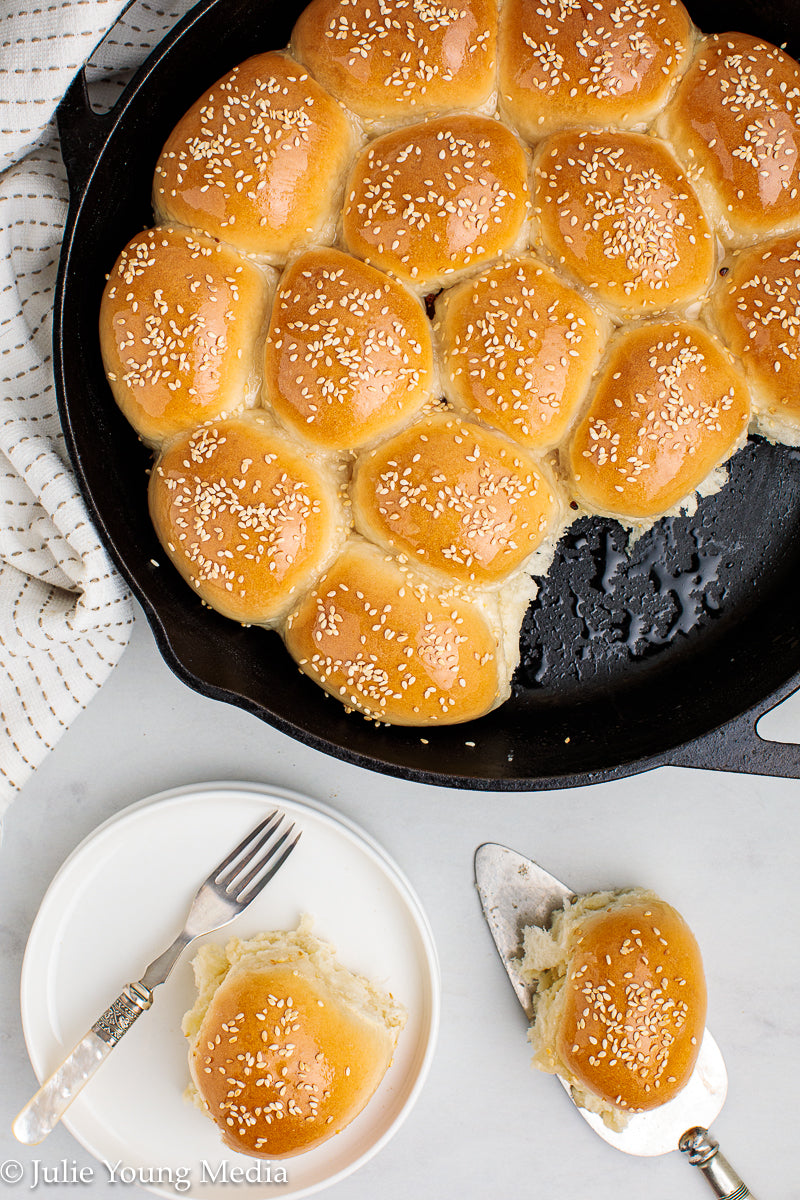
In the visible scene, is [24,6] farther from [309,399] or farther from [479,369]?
[479,369]

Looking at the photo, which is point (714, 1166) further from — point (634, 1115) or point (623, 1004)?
point (623, 1004)

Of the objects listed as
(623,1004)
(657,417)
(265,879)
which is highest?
(657,417)

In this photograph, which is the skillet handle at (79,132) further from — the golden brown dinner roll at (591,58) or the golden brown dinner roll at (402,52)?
the golden brown dinner roll at (591,58)

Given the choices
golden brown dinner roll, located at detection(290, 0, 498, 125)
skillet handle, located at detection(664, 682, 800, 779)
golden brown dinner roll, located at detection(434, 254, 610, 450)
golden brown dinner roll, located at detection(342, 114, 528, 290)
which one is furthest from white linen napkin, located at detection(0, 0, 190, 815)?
skillet handle, located at detection(664, 682, 800, 779)

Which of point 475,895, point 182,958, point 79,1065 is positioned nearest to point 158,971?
point 182,958

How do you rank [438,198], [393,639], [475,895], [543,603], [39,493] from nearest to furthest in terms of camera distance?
[438,198], [393,639], [39,493], [543,603], [475,895]

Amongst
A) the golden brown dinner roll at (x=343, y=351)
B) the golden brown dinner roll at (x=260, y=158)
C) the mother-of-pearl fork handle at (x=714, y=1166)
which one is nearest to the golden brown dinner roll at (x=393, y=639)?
the golden brown dinner roll at (x=343, y=351)

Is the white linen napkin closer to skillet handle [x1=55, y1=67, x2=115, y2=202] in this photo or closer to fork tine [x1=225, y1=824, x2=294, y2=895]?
skillet handle [x1=55, y1=67, x2=115, y2=202]
